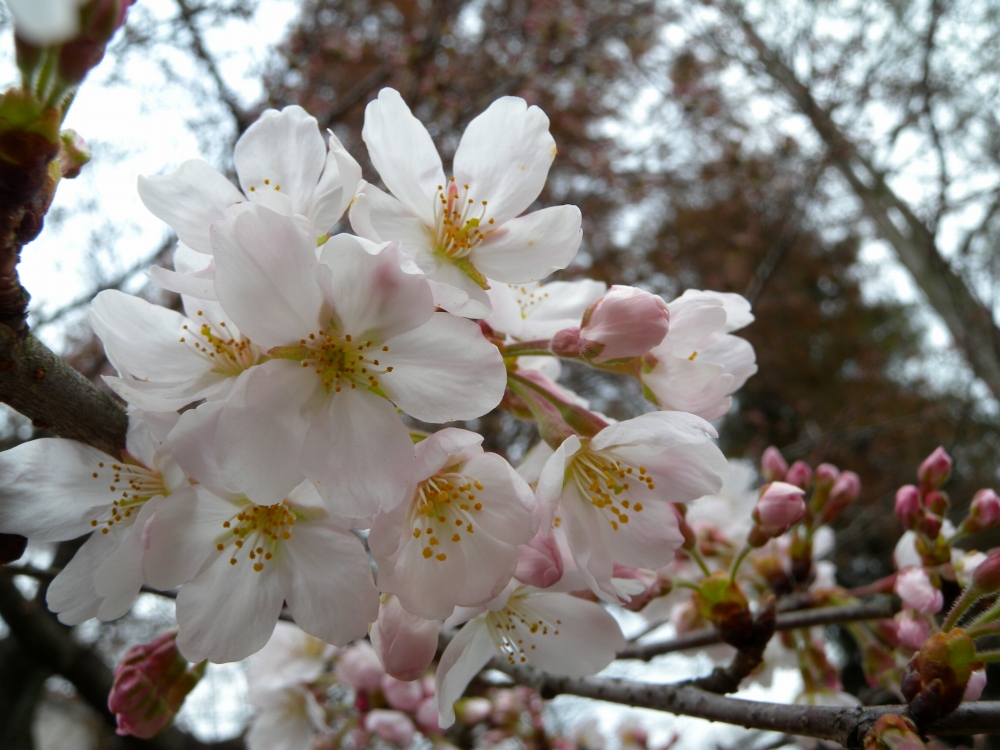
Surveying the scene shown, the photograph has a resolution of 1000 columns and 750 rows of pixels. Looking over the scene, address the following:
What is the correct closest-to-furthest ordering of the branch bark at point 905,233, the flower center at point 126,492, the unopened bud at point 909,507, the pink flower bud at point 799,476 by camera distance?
1. the flower center at point 126,492
2. the unopened bud at point 909,507
3. the pink flower bud at point 799,476
4. the branch bark at point 905,233

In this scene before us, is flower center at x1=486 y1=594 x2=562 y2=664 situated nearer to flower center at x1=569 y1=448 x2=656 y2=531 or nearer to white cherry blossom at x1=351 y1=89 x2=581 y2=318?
flower center at x1=569 y1=448 x2=656 y2=531

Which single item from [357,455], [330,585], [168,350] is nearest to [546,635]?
[330,585]

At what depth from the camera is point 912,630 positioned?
1.28m

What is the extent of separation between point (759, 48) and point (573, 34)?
2628 mm

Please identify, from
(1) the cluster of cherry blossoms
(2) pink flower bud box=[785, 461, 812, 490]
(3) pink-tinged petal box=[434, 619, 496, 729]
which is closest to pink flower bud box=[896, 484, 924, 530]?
(2) pink flower bud box=[785, 461, 812, 490]

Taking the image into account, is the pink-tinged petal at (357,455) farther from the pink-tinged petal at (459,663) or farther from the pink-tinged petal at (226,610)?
the pink-tinged petal at (459,663)

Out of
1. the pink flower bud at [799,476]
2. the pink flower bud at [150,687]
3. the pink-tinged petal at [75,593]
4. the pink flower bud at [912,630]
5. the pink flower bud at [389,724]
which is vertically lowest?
the pink flower bud at [389,724]

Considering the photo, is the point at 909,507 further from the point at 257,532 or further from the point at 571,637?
the point at 257,532

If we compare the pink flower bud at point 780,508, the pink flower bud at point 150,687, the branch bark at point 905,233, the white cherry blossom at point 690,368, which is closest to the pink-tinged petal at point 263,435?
the white cherry blossom at point 690,368

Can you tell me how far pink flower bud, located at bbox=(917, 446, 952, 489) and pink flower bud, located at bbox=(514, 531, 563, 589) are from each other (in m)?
1.02

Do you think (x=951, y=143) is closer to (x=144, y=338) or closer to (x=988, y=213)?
(x=988, y=213)

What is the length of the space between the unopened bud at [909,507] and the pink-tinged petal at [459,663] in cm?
94

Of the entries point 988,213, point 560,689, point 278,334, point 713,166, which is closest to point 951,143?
point 988,213

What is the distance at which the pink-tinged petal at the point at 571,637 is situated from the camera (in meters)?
1.09
